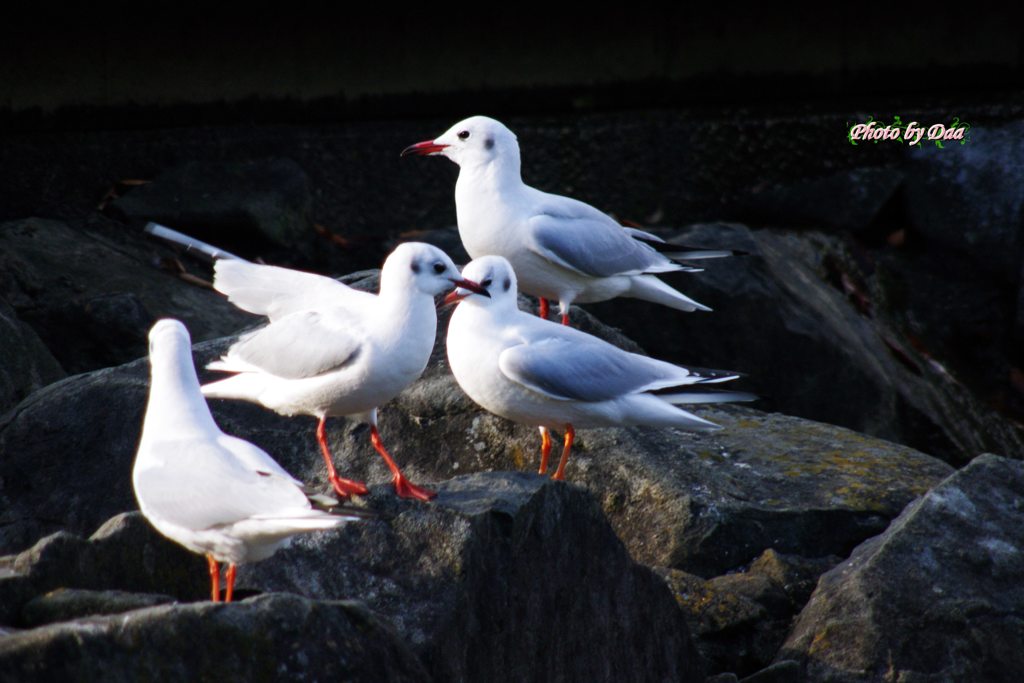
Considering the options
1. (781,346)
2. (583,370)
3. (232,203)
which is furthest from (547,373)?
(232,203)

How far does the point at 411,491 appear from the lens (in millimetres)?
4062

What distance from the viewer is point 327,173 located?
29.8ft

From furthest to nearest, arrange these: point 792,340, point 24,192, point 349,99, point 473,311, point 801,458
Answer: point 349,99 → point 24,192 → point 792,340 → point 801,458 → point 473,311

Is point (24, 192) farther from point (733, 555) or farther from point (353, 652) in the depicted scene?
point (353, 652)

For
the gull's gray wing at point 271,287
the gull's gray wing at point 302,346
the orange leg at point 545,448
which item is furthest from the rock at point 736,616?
the gull's gray wing at point 271,287

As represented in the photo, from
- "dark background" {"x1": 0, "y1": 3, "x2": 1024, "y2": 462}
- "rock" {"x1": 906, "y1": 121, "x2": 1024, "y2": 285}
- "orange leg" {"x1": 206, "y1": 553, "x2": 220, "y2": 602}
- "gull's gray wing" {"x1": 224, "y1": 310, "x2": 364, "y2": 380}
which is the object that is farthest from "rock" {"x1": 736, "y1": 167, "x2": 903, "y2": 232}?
"orange leg" {"x1": 206, "y1": 553, "x2": 220, "y2": 602}

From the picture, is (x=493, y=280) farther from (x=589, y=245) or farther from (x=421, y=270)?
(x=589, y=245)

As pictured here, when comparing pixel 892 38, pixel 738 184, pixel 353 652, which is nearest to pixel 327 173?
pixel 738 184

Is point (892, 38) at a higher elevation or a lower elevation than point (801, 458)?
higher

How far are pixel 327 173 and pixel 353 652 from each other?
6.25m

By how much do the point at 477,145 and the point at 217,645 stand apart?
3.63 m

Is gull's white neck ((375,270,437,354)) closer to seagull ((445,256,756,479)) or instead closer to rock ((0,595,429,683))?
seagull ((445,256,756,479))

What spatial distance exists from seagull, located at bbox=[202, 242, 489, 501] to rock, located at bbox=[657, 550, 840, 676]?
1113 mm

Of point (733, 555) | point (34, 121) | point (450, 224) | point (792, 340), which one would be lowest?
point (733, 555)
